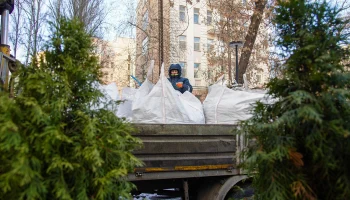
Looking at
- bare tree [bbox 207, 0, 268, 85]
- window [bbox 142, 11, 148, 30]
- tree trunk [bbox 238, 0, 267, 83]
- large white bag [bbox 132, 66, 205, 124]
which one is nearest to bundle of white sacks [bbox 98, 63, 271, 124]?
large white bag [bbox 132, 66, 205, 124]

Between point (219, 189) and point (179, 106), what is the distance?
47.3 inches

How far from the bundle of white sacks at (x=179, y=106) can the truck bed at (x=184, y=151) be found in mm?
410

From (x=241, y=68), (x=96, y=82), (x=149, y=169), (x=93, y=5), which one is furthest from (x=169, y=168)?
(x=93, y=5)

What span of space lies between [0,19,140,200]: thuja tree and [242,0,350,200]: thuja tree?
1023 millimetres

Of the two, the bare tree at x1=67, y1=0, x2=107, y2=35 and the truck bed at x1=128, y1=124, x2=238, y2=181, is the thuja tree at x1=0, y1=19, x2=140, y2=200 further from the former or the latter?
the bare tree at x1=67, y1=0, x2=107, y2=35

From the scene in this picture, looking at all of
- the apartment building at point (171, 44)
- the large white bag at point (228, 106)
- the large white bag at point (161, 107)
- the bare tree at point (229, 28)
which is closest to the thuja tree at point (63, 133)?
the large white bag at point (161, 107)

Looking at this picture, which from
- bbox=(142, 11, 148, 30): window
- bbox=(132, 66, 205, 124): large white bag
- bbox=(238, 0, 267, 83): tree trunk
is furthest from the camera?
bbox=(142, 11, 148, 30): window

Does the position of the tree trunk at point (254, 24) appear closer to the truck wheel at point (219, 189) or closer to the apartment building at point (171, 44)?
the apartment building at point (171, 44)

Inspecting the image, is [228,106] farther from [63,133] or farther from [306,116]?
[63,133]

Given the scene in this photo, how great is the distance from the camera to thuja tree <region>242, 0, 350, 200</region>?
2246 mm

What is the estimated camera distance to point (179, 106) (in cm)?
450

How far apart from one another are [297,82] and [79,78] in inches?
62.8

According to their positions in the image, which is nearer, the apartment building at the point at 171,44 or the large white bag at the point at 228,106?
the large white bag at the point at 228,106

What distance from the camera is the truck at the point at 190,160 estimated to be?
3.82 m
